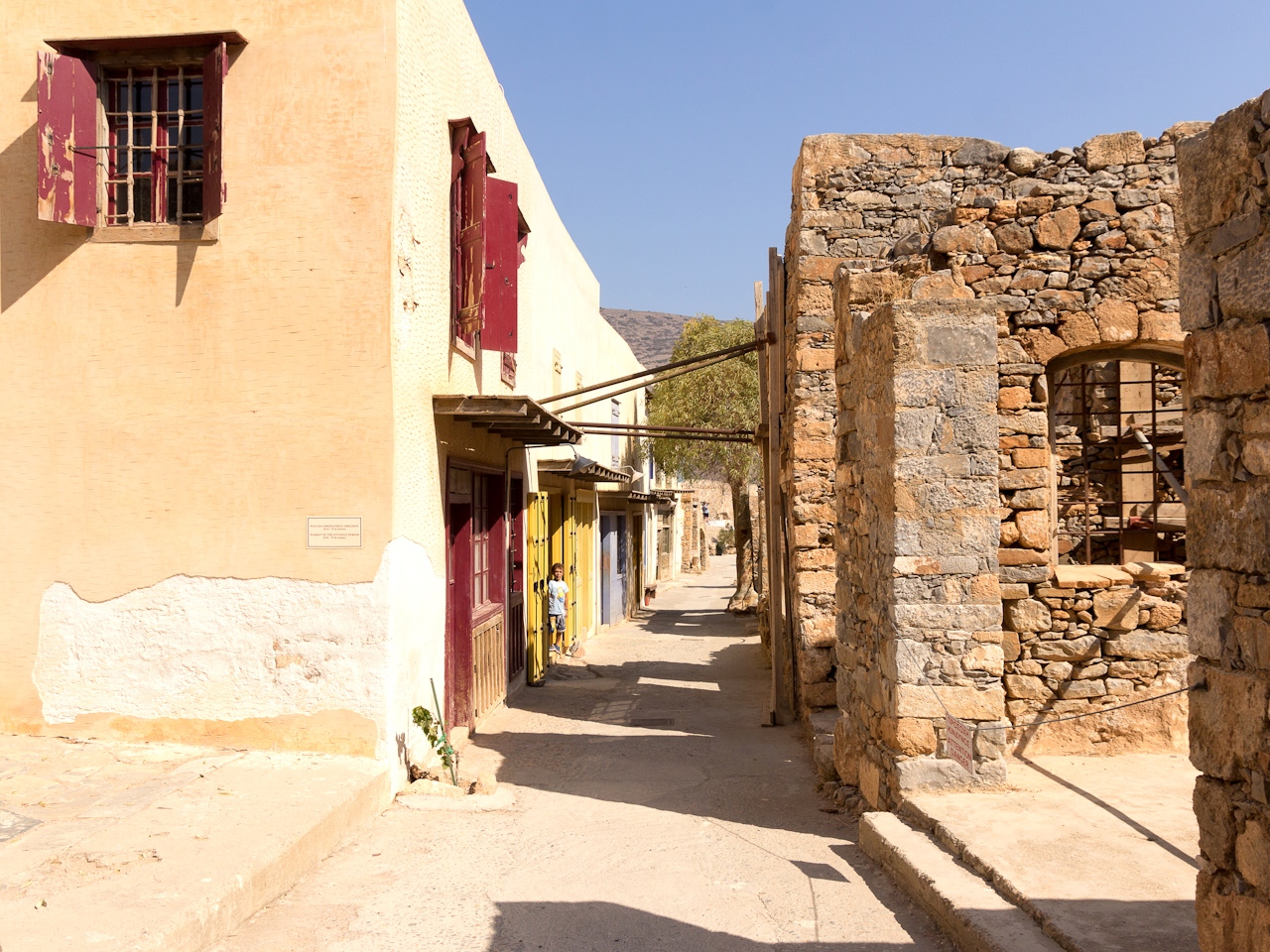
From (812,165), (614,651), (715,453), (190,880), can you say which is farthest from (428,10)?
A: (715,453)

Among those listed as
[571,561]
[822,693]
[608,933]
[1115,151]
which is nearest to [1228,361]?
[608,933]

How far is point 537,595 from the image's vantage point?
12.7 m

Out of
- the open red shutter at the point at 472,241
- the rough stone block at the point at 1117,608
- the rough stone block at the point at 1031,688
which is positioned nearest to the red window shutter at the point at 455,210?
the open red shutter at the point at 472,241

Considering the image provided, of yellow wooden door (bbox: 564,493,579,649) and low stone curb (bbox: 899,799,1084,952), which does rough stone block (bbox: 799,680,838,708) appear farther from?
yellow wooden door (bbox: 564,493,579,649)

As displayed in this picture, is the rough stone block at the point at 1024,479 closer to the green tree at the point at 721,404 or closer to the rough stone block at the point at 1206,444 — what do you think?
the rough stone block at the point at 1206,444

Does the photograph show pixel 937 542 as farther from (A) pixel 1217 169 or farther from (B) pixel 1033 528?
(A) pixel 1217 169

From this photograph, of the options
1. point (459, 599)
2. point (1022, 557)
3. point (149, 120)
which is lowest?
point (459, 599)

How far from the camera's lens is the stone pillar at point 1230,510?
9.16 ft

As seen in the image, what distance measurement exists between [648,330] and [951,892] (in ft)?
408

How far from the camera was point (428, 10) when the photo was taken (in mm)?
7465

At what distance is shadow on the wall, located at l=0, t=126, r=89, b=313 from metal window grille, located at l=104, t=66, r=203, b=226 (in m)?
0.48

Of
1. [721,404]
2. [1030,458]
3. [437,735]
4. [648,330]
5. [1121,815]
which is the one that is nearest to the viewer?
[1121,815]

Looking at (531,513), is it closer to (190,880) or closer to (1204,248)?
(190,880)

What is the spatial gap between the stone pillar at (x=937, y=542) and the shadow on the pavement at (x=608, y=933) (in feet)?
5.24
